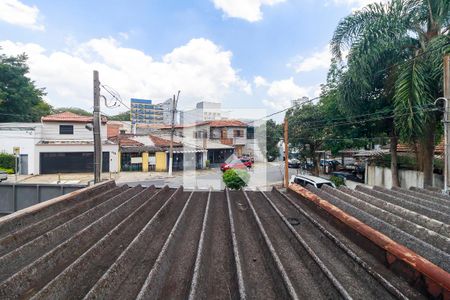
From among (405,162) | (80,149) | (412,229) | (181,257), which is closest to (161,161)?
(80,149)

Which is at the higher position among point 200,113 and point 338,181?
point 200,113

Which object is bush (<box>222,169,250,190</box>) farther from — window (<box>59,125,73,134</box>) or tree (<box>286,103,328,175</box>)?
window (<box>59,125,73,134</box>)

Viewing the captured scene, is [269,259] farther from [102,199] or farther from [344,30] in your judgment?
[344,30]

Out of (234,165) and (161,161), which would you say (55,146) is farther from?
(234,165)

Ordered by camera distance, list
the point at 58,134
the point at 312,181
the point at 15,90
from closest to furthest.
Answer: the point at 312,181 < the point at 58,134 < the point at 15,90

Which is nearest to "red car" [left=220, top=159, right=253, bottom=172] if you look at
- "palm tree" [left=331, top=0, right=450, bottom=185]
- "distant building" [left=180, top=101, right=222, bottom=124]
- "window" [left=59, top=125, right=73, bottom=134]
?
"distant building" [left=180, top=101, right=222, bottom=124]

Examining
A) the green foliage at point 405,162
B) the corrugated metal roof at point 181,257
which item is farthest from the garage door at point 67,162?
the green foliage at point 405,162

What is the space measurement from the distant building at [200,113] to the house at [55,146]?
962cm

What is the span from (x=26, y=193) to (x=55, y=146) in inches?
715

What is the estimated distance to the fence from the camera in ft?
19.2

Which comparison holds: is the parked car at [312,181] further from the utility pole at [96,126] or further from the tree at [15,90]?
the tree at [15,90]

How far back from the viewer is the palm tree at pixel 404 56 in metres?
8.20

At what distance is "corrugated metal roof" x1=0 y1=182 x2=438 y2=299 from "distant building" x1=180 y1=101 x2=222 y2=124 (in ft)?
69.0

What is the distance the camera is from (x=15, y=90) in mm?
26281
